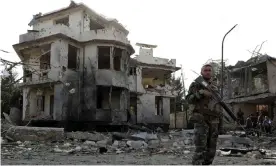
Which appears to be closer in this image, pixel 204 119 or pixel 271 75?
pixel 204 119

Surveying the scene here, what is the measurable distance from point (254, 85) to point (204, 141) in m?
24.7

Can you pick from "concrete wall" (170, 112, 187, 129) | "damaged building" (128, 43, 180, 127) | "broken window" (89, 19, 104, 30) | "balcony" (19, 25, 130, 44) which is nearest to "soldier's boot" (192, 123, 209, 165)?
"balcony" (19, 25, 130, 44)

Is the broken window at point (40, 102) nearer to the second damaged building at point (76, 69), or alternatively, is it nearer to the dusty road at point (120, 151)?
the second damaged building at point (76, 69)

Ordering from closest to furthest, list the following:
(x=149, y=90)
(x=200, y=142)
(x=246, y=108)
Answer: (x=200, y=142) < (x=246, y=108) < (x=149, y=90)

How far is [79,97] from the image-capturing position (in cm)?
2209

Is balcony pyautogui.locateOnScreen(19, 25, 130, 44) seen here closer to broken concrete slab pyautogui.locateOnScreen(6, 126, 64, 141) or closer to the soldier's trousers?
broken concrete slab pyautogui.locateOnScreen(6, 126, 64, 141)

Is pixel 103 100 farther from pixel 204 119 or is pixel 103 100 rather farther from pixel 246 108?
pixel 204 119

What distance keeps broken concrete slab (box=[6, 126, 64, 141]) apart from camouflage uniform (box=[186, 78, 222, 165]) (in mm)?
9169

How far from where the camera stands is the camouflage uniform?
486 cm

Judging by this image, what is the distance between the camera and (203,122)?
4.90 m

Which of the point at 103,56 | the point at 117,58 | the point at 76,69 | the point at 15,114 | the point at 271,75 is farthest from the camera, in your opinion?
the point at 15,114

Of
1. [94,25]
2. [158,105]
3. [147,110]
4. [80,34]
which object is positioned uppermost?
[94,25]

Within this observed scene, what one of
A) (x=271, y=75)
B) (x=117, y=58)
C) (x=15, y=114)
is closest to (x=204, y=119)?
(x=117, y=58)

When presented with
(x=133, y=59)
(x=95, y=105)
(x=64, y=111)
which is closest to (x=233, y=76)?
(x=133, y=59)
